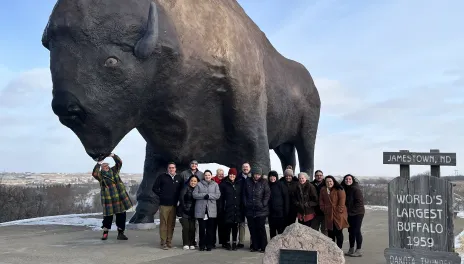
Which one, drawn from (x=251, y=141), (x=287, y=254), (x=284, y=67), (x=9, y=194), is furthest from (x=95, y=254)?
(x=9, y=194)

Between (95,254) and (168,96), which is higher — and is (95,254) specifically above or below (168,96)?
below

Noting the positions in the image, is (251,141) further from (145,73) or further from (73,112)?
(73,112)

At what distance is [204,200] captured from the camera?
20.2ft

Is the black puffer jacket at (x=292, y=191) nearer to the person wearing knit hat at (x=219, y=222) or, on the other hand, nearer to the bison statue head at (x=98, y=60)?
the person wearing knit hat at (x=219, y=222)

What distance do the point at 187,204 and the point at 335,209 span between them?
6.45ft

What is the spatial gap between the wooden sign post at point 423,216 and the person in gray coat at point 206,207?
2497 mm

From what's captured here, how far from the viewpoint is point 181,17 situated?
7.23m

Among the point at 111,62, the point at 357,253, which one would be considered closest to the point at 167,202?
the point at 111,62

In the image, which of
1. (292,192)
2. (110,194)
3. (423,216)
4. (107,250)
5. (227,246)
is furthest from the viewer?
(110,194)

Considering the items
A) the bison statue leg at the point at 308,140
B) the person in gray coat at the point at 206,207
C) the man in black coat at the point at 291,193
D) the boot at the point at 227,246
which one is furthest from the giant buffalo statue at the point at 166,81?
the boot at the point at 227,246

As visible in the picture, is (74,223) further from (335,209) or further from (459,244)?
(459,244)

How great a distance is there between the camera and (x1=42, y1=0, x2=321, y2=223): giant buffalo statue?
20.5 feet

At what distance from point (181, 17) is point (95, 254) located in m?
3.77

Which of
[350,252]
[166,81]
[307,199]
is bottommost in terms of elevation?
[350,252]
